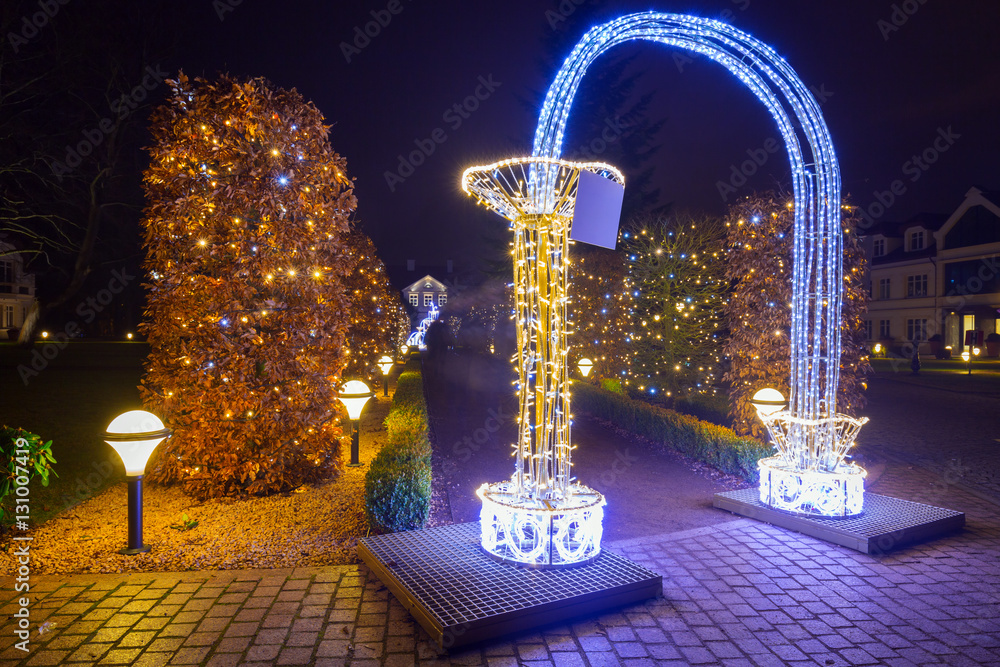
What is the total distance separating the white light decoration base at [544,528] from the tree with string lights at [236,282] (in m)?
3.00

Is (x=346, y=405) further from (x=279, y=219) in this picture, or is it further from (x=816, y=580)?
(x=816, y=580)

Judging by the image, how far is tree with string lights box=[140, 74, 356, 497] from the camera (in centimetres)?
614

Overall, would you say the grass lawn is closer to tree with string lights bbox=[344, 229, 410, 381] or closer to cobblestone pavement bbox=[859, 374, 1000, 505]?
tree with string lights bbox=[344, 229, 410, 381]

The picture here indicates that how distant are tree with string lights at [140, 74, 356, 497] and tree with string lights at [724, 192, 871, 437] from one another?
227 inches

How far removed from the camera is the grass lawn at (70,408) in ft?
22.6

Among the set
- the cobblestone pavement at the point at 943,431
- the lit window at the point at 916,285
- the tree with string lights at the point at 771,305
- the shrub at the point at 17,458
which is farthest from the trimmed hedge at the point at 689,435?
the lit window at the point at 916,285

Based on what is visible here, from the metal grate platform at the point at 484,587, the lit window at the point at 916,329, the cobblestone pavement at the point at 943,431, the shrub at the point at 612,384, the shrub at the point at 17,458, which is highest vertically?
the lit window at the point at 916,329

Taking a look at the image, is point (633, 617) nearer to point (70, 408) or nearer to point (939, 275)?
point (70, 408)

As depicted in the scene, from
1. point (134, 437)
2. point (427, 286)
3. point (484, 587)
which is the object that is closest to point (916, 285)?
point (484, 587)

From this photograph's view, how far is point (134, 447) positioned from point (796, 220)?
6339 mm

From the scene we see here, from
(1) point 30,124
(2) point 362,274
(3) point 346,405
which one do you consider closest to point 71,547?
(3) point 346,405

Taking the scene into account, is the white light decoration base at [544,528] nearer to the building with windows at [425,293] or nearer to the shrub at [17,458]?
the shrub at [17,458]

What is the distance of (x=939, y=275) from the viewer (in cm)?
3291

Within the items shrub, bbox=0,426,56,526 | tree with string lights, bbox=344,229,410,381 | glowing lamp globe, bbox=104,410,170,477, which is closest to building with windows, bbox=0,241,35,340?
tree with string lights, bbox=344,229,410,381
